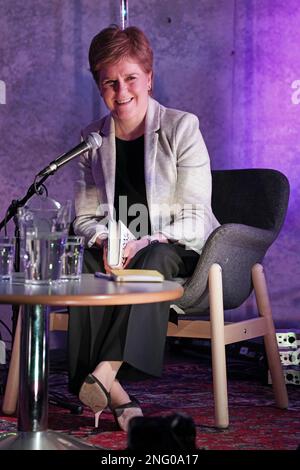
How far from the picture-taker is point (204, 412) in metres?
2.88

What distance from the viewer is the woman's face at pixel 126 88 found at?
120 inches

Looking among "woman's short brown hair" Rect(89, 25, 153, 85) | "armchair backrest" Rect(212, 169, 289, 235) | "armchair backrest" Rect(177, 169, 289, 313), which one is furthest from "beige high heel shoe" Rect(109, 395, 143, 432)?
"woman's short brown hair" Rect(89, 25, 153, 85)

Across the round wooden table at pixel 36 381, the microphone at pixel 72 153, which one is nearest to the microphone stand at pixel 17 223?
the microphone at pixel 72 153

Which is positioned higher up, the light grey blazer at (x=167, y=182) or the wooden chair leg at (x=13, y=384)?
the light grey blazer at (x=167, y=182)

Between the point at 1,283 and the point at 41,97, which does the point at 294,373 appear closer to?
the point at 1,283

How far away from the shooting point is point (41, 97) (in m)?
4.28

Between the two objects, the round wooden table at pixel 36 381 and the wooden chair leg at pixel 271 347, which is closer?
the round wooden table at pixel 36 381

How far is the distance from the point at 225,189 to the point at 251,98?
1028mm

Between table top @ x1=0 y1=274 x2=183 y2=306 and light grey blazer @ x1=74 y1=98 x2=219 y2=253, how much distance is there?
36.4 inches

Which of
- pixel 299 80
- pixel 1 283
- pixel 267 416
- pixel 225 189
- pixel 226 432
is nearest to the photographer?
pixel 1 283

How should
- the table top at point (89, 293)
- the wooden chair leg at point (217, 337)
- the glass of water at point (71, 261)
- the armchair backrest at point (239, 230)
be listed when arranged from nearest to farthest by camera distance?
the table top at point (89, 293)
the glass of water at point (71, 261)
the wooden chair leg at point (217, 337)
the armchair backrest at point (239, 230)

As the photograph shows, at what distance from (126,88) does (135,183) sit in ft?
1.24

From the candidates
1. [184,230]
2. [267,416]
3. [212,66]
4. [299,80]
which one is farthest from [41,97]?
[267,416]

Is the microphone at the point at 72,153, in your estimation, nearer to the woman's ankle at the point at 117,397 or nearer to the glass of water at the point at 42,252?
the glass of water at the point at 42,252
